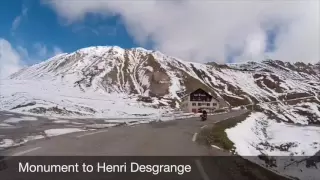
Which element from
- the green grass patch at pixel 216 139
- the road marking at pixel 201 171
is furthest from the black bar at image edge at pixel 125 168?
the green grass patch at pixel 216 139

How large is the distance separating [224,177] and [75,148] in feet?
24.7

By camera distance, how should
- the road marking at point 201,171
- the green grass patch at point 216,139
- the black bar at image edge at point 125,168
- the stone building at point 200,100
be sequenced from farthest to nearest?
the stone building at point 200,100 → the green grass patch at point 216,139 → the road marking at point 201,171 → the black bar at image edge at point 125,168

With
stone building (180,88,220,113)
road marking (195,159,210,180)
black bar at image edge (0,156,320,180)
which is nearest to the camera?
black bar at image edge (0,156,320,180)

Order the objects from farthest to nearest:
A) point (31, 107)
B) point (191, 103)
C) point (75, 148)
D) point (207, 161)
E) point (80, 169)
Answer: point (191, 103)
point (31, 107)
point (75, 148)
point (207, 161)
point (80, 169)

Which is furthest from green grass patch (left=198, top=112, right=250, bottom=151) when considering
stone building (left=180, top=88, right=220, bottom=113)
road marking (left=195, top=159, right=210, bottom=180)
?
stone building (left=180, top=88, right=220, bottom=113)

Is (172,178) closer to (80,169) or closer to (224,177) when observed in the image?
(224,177)

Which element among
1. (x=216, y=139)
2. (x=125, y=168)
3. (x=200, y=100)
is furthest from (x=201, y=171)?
(x=200, y=100)

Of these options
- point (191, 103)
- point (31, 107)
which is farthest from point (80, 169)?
point (191, 103)

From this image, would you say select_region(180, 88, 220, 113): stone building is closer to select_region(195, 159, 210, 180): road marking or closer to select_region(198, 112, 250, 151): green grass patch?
select_region(198, 112, 250, 151): green grass patch

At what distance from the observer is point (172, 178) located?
10.9 metres

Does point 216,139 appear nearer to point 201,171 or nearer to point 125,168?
point 201,171

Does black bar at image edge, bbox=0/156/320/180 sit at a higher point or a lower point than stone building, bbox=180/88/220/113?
lower

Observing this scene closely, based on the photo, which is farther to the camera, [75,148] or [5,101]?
[5,101]

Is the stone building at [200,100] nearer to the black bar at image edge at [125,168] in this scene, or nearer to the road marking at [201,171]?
the black bar at image edge at [125,168]
